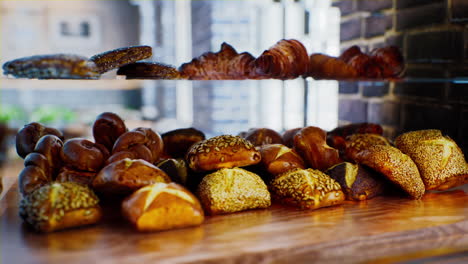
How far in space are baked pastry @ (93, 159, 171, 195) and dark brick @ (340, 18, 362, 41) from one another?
1.27m

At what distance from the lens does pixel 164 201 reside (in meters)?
0.79

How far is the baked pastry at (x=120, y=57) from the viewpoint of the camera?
0.98 metres

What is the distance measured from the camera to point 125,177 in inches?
33.0

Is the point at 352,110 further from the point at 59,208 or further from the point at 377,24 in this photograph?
the point at 59,208

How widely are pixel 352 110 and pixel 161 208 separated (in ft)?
4.28

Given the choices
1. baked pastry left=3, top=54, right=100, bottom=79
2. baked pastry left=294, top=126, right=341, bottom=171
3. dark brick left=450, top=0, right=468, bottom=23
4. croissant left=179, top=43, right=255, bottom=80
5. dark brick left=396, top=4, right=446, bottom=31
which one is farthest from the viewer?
dark brick left=396, top=4, right=446, bottom=31

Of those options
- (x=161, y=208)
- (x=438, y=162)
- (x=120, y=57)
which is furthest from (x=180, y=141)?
(x=438, y=162)

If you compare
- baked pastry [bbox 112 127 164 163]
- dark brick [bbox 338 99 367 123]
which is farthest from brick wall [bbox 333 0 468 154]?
baked pastry [bbox 112 127 164 163]

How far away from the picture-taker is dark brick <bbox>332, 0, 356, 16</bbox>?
1.82m

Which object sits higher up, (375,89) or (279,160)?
(375,89)

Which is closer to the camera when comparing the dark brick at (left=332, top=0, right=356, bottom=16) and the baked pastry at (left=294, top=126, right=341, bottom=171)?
the baked pastry at (left=294, top=126, right=341, bottom=171)

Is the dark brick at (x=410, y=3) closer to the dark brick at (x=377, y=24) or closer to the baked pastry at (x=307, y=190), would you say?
the dark brick at (x=377, y=24)

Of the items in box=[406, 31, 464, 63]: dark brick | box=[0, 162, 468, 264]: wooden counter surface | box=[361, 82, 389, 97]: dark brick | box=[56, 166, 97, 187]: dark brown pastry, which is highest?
box=[406, 31, 464, 63]: dark brick

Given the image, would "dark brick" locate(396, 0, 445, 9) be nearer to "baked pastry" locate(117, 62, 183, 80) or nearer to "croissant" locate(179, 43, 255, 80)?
"croissant" locate(179, 43, 255, 80)
